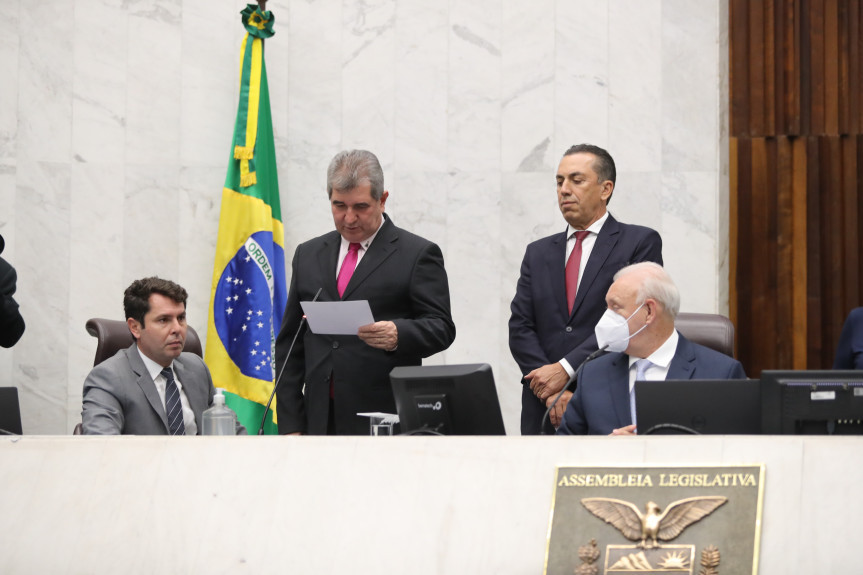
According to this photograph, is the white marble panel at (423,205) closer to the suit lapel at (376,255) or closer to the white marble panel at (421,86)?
the white marble panel at (421,86)

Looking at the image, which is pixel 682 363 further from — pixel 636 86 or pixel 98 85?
pixel 98 85

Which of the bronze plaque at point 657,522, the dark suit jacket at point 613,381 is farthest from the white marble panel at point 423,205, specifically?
the bronze plaque at point 657,522

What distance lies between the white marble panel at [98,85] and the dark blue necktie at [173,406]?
2.47 meters

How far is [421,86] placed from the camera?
18.6 ft

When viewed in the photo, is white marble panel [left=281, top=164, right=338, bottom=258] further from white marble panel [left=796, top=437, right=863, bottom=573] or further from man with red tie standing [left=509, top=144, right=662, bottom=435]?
white marble panel [left=796, top=437, right=863, bottom=573]

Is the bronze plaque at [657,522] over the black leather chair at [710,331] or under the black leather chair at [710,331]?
under

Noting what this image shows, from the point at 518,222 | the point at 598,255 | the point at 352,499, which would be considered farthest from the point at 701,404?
the point at 518,222

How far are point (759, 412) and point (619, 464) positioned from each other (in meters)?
0.45

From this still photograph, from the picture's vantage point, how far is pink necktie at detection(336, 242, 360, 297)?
146 inches

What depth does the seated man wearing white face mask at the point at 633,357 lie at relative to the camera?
9.68 ft

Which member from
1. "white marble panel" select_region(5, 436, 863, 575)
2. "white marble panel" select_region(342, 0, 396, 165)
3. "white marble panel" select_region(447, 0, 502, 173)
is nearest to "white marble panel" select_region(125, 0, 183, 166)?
"white marble panel" select_region(342, 0, 396, 165)

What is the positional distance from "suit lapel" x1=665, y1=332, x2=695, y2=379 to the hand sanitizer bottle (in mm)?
1413

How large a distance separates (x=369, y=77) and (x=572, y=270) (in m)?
2.32

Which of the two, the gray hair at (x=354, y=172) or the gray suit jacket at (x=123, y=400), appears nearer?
the gray suit jacket at (x=123, y=400)
